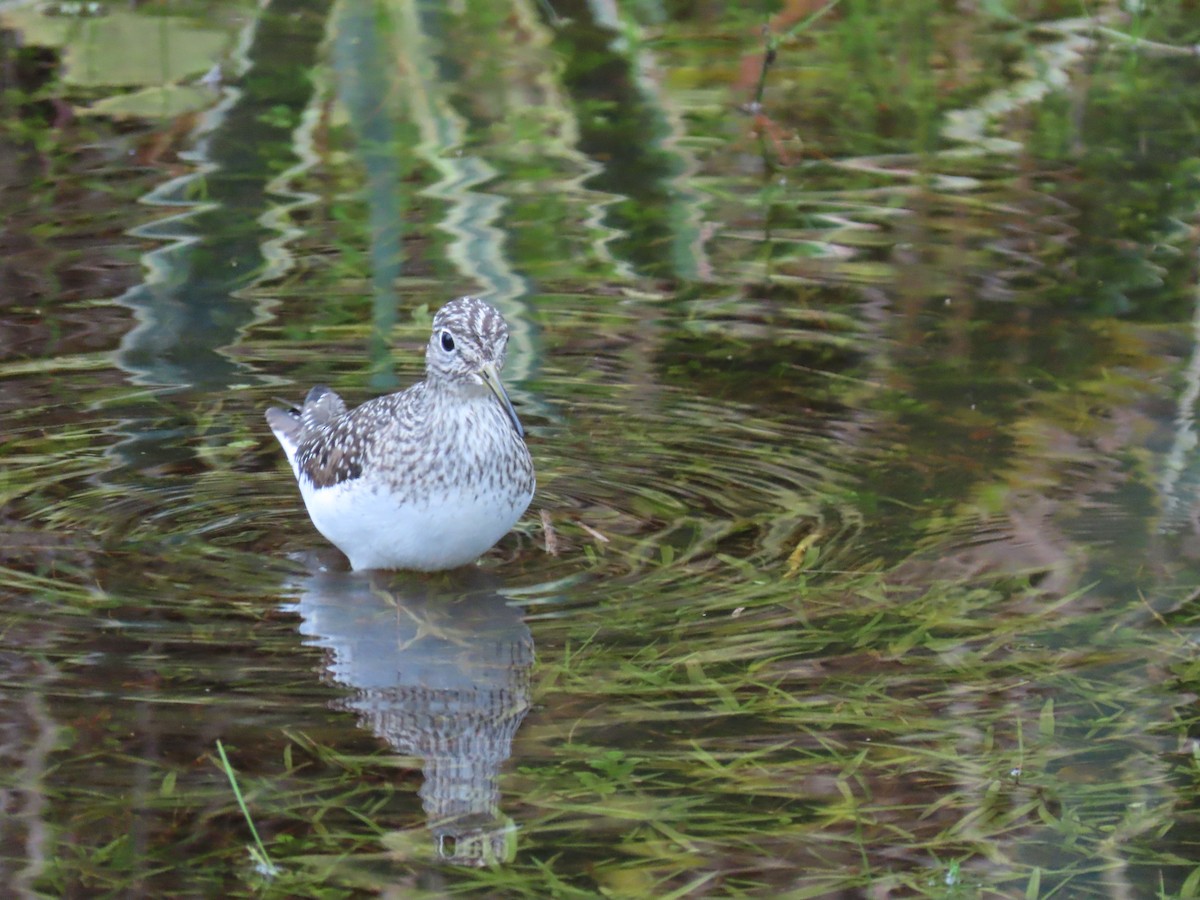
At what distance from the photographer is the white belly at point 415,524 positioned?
6344 mm

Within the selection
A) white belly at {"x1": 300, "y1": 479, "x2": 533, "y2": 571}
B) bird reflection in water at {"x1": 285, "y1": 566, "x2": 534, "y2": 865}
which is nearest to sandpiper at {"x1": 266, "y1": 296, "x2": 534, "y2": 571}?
white belly at {"x1": 300, "y1": 479, "x2": 533, "y2": 571}

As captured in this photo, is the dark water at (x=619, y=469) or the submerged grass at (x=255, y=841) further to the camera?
the dark water at (x=619, y=469)

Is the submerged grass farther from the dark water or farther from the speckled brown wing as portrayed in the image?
the speckled brown wing

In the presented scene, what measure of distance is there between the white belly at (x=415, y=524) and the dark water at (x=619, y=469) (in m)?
0.17

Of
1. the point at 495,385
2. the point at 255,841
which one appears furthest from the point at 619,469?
the point at 255,841

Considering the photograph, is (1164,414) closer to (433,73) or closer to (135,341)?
(135,341)

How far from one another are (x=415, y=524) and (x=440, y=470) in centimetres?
21

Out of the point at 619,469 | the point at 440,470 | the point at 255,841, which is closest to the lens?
the point at 255,841

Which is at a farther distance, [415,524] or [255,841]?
[415,524]

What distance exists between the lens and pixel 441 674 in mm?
5832

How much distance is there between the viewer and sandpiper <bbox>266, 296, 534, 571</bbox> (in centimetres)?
636

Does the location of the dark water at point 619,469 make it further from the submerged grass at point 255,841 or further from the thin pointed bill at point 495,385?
the thin pointed bill at point 495,385

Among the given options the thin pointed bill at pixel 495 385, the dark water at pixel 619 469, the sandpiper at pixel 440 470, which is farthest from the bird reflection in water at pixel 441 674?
the thin pointed bill at pixel 495 385

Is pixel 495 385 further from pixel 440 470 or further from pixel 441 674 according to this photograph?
pixel 441 674
